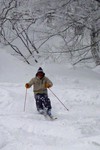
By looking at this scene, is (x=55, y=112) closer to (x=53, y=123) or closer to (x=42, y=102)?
(x=42, y=102)

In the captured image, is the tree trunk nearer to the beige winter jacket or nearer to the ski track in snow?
the ski track in snow

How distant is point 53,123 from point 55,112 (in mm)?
1344

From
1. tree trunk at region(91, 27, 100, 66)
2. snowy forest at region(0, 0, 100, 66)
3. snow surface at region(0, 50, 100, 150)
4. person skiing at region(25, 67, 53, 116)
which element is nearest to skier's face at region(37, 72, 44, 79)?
person skiing at region(25, 67, 53, 116)

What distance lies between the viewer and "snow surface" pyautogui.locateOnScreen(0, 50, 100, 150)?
699 cm

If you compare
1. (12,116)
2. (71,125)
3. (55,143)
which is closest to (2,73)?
(12,116)

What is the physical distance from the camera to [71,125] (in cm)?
845

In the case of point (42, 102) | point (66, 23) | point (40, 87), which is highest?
point (66, 23)

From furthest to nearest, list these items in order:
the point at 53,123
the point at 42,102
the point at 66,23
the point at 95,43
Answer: the point at 95,43
the point at 66,23
the point at 42,102
the point at 53,123

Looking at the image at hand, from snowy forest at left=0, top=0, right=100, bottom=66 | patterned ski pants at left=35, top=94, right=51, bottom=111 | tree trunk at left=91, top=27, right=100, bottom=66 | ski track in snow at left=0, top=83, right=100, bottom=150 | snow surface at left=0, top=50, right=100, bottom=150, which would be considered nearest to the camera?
ski track in snow at left=0, top=83, right=100, bottom=150

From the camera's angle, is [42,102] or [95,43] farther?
[95,43]

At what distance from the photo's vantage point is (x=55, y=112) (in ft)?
32.7

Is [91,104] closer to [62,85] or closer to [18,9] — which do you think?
[62,85]

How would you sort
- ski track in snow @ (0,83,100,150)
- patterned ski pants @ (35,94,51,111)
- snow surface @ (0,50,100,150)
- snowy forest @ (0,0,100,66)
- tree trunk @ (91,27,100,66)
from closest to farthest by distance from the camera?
1. ski track in snow @ (0,83,100,150)
2. snow surface @ (0,50,100,150)
3. patterned ski pants @ (35,94,51,111)
4. snowy forest @ (0,0,100,66)
5. tree trunk @ (91,27,100,66)

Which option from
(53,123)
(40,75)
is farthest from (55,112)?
(53,123)
